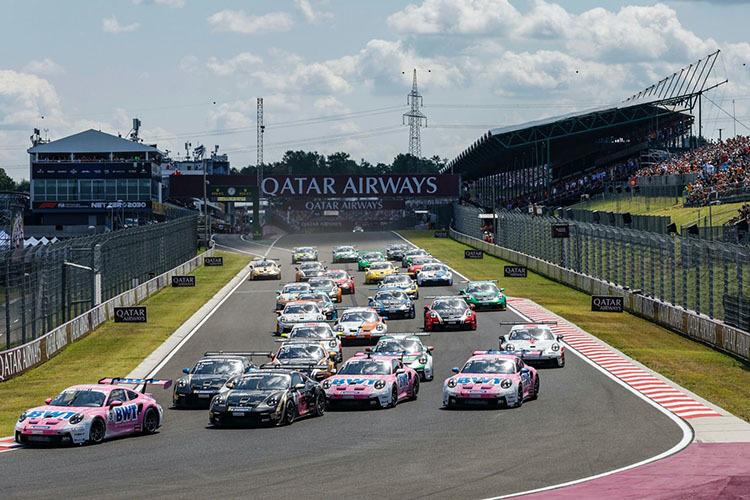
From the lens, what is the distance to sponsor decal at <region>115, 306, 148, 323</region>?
44.8m

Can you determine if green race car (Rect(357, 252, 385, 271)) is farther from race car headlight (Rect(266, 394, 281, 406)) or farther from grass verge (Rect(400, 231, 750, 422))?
race car headlight (Rect(266, 394, 281, 406))

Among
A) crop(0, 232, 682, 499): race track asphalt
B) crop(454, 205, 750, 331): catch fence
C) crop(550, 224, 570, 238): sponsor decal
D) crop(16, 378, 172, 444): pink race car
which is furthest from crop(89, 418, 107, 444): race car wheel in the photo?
crop(550, 224, 570, 238): sponsor decal

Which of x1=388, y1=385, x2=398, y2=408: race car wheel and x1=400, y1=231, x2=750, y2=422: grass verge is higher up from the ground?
x1=388, y1=385, x2=398, y2=408: race car wheel

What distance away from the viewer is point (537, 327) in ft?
118

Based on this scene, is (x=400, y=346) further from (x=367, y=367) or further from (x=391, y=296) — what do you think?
(x=391, y=296)

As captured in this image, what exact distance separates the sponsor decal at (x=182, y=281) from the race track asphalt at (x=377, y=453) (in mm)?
35726

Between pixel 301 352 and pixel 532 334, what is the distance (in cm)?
799

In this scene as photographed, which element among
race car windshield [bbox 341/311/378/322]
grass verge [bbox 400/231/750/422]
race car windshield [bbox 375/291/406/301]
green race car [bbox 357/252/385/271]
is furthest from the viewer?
green race car [bbox 357/252/385/271]

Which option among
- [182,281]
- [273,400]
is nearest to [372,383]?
[273,400]

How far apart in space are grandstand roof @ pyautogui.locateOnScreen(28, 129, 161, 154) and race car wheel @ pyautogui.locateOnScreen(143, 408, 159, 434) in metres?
117

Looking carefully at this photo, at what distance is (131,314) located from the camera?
4497 centimetres

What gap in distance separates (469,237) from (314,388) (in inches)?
3288

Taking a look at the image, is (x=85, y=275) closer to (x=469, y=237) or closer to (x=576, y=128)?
(x=469, y=237)

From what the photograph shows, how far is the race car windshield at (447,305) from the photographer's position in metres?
45.0
